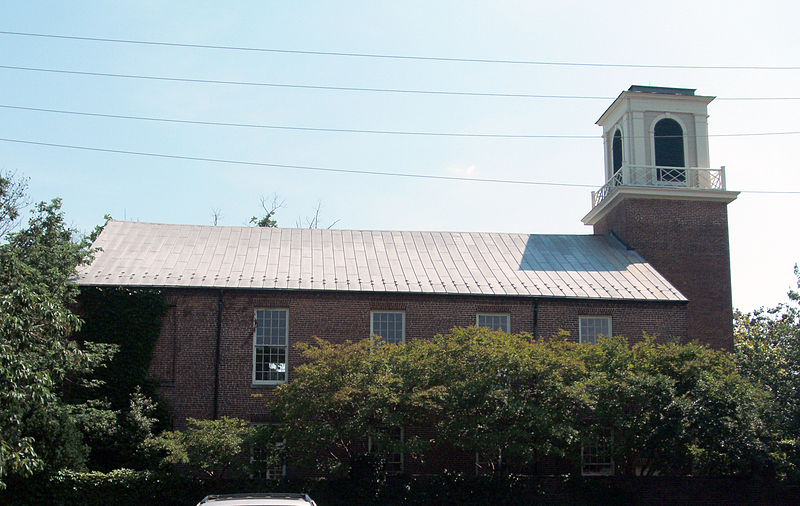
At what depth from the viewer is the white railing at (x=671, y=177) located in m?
35.5

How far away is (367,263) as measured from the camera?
31469mm

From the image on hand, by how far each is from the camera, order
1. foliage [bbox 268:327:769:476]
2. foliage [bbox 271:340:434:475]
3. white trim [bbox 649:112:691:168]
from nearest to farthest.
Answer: foliage [bbox 271:340:434:475], foliage [bbox 268:327:769:476], white trim [bbox 649:112:691:168]

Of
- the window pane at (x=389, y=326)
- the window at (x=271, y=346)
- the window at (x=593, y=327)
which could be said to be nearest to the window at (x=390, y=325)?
the window pane at (x=389, y=326)

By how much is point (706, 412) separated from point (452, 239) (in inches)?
542

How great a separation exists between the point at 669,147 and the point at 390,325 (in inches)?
614

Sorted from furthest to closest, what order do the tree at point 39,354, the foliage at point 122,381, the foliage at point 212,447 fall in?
the foliage at point 122,381, the foliage at point 212,447, the tree at point 39,354

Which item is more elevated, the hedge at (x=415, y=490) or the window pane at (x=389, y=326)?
the window pane at (x=389, y=326)

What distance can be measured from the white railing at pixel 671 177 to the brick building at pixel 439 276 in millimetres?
60

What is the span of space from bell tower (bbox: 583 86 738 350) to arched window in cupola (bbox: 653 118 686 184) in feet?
0.14

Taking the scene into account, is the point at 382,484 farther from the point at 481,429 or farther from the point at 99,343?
the point at 99,343

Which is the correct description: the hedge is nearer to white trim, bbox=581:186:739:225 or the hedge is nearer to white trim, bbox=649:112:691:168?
white trim, bbox=581:186:739:225

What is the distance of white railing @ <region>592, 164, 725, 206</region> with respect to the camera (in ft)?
117

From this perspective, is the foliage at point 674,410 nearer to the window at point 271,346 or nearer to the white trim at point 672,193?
the window at point 271,346

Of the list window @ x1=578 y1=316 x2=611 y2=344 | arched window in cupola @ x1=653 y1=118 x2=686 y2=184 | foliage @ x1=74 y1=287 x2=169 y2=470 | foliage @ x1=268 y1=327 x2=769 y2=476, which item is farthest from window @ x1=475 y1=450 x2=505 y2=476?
arched window in cupola @ x1=653 y1=118 x2=686 y2=184
